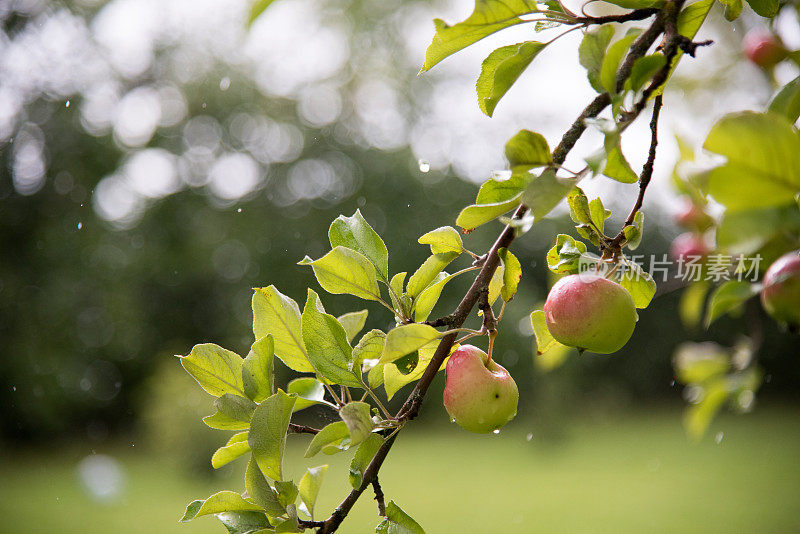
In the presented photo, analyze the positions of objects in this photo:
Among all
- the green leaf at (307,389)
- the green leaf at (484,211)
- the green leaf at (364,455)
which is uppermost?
the green leaf at (484,211)

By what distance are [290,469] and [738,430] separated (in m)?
3.06

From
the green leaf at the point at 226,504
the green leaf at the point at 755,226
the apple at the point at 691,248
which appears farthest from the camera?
the apple at the point at 691,248

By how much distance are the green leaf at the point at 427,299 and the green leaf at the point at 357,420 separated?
0.06 m

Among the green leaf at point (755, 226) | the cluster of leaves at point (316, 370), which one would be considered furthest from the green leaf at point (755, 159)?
the cluster of leaves at point (316, 370)

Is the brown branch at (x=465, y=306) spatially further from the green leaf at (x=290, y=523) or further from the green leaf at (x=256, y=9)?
the green leaf at (x=256, y=9)

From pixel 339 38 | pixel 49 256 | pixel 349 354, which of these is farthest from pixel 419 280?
pixel 339 38

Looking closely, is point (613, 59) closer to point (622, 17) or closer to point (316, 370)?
point (622, 17)

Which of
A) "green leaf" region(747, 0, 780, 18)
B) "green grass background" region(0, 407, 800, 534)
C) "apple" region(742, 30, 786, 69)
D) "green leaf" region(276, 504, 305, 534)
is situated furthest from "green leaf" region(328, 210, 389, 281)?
"green grass background" region(0, 407, 800, 534)

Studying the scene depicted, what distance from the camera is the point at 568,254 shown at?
28cm

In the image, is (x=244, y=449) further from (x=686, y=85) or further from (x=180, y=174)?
(x=180, y=174)

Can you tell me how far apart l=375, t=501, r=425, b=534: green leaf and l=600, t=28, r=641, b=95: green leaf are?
18cm

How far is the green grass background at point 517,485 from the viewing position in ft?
7.55

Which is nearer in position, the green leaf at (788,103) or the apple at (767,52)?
the green leaf at (788,103)

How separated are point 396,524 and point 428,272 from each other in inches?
4.2
